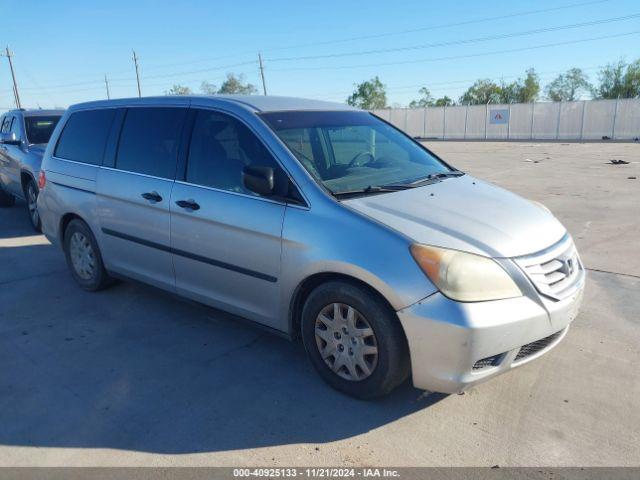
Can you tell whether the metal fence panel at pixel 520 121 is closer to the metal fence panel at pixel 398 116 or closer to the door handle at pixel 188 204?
the metal fence panel at pixel 398 116

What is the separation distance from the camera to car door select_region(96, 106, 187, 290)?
4.20 m

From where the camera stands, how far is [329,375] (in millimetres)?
3389

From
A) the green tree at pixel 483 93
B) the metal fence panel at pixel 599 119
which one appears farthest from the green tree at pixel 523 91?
the metal fence panel at pixel 599 119

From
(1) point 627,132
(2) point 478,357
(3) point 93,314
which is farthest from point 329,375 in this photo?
(1) point 627,132

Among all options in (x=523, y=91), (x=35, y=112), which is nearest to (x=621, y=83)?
(x=523, y=91)

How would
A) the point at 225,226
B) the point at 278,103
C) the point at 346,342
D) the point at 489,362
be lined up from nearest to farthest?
the point at 489,362, the point at 346,342, the point at 225,226, the point at 278,103

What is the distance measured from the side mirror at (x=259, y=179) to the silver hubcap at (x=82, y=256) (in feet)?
8.15

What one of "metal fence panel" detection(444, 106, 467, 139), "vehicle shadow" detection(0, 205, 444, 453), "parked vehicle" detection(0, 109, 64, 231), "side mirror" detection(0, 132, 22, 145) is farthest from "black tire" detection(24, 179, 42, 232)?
"metal fence panel" detection(444, 106, 467, 139)

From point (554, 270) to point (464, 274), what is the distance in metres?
0.70

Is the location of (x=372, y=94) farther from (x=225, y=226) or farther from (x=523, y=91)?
(x=225, y=226)

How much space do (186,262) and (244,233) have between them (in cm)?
74

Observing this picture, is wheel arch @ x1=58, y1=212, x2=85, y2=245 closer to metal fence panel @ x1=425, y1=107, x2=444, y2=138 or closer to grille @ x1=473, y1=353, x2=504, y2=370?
grille @ x1=473, y1=353, x2=504, y2=370

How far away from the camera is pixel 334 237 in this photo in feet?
10.3

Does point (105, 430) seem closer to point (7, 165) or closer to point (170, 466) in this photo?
point (170, 466)
